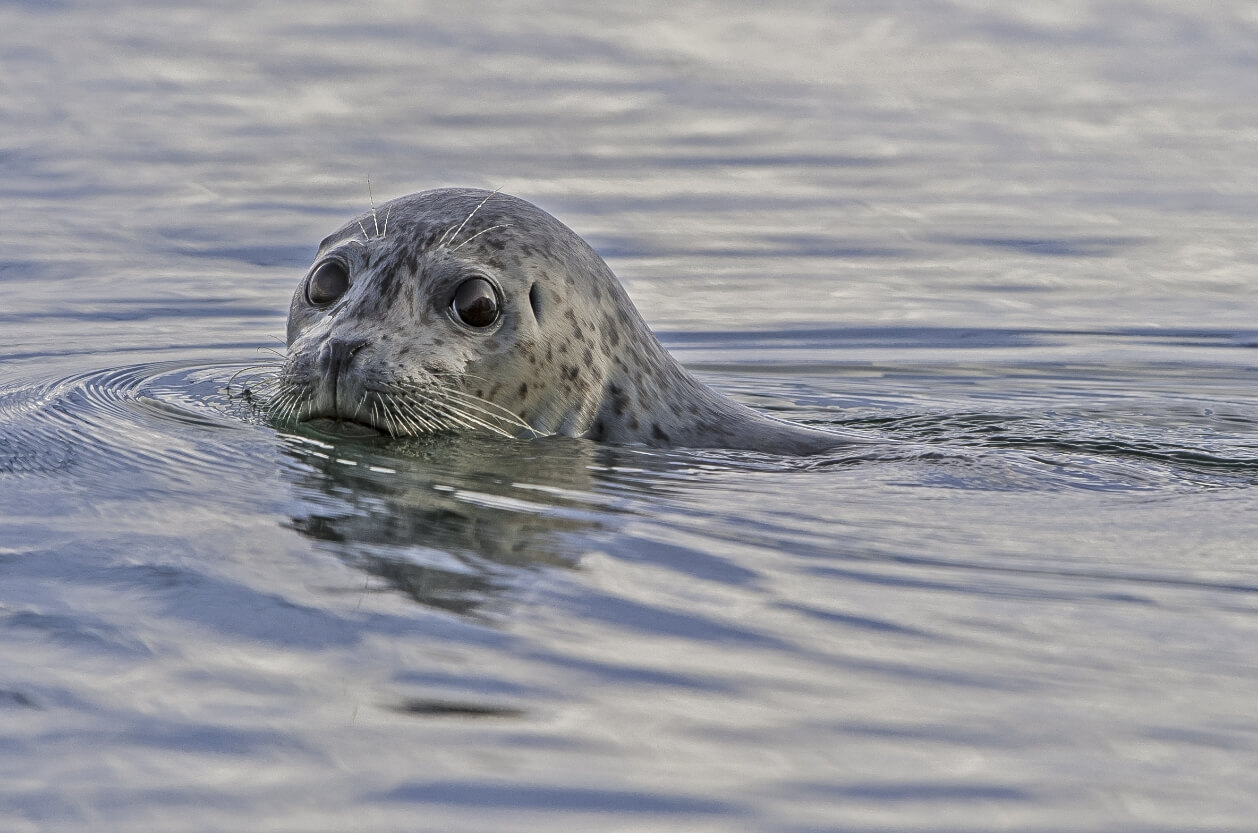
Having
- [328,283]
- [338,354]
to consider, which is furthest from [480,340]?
[328,283]

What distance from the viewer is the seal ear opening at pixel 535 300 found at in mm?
6266

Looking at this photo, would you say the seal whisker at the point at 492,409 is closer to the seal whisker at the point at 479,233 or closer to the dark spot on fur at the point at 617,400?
the dark spot on fur at the point at 617,400

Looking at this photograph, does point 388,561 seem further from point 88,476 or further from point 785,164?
point 785,164

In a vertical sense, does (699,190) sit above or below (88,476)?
above

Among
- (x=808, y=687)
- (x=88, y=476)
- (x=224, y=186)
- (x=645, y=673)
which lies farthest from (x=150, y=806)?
(x=224, y=186)

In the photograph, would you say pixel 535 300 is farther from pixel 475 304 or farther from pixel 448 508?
pixel 448 508

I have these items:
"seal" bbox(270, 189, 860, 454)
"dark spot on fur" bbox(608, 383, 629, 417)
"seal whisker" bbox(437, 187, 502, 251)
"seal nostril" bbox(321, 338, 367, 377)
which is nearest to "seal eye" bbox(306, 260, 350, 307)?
"seal" bbox(270, 189, 860, 454)

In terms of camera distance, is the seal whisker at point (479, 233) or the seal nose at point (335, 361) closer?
the seal nose at point (335, 361)

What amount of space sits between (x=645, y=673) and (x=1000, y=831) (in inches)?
34.9

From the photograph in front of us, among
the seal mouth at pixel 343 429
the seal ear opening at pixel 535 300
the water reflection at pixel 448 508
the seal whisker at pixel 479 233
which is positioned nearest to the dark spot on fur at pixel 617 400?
the water reflection at pixel 448 508

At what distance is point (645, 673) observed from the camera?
3.71m

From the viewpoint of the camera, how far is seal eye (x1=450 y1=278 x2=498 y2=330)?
616 cm

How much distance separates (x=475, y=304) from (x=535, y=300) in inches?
8.9

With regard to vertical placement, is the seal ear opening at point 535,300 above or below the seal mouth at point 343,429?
above
